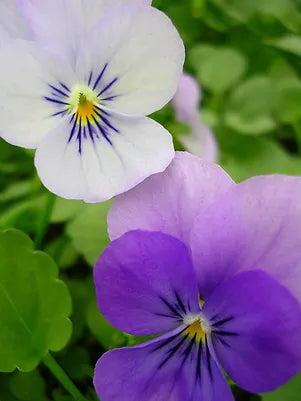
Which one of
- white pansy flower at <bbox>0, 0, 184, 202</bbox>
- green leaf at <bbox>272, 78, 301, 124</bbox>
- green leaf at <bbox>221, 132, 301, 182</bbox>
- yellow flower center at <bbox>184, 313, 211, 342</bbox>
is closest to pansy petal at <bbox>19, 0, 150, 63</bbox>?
white pansy flower at <bbox>0, 0, 184, 202</bbox>

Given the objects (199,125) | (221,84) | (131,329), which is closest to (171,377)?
(131,329)

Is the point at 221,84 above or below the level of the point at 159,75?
above

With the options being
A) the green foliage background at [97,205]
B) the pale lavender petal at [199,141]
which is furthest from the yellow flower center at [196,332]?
the pale lavender petal at [199,141]

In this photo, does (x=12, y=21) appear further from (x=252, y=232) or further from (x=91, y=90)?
(x=252, y=232)

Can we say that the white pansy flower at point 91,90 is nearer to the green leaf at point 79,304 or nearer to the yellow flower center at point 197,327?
the yellow flower center at point 197,327

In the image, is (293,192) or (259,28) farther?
(259,28)

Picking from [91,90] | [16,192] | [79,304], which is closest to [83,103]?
[91,90]

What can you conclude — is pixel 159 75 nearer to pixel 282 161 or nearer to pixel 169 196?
pixel 169 196
